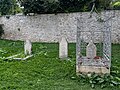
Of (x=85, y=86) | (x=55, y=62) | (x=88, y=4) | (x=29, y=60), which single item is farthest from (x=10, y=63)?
(x=88, y=4)

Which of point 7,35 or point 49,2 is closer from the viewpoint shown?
point 49,2

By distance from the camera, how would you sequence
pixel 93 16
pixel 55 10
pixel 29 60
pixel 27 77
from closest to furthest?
pixel 27 77 → pixel 29 60 → pixel 93 16 → pixel 55 10

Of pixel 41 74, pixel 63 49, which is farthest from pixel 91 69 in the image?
pixel 63 49

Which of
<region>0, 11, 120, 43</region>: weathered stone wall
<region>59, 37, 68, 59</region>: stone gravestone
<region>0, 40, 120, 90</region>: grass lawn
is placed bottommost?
<region>0, 40, 120, 90</region>: grass lawn

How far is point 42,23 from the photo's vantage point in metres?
A: 17.3

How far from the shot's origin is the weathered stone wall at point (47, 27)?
16219 mm

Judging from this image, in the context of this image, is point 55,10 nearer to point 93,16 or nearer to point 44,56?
point 93,16

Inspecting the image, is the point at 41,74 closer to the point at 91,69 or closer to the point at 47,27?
the point at 91,69

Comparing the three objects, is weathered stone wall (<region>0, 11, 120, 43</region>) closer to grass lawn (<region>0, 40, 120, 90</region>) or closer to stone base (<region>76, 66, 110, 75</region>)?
grass lawn (<region>0, 40, 120, 90</region>)

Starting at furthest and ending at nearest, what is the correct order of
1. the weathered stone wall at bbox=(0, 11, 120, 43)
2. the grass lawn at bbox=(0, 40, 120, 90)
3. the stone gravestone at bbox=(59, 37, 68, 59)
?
1. the weathered stone wall at bbox=(0, 11, 120, 43)
2. the stone gravestone at bbox=(59, 37, 68, 59)
3. the grass lawn at bbox=(0, 40, 120, 90)

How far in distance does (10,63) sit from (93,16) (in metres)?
7.67

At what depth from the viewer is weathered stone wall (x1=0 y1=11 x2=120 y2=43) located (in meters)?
16.2

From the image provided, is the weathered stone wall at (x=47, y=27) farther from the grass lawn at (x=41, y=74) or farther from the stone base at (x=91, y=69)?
the stone base at (x=91, y=69)

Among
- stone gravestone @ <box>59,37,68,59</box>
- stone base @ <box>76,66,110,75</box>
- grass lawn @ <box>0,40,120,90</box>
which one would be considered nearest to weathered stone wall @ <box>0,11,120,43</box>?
stone gravestone @ <box>59,37,68,59</box>
